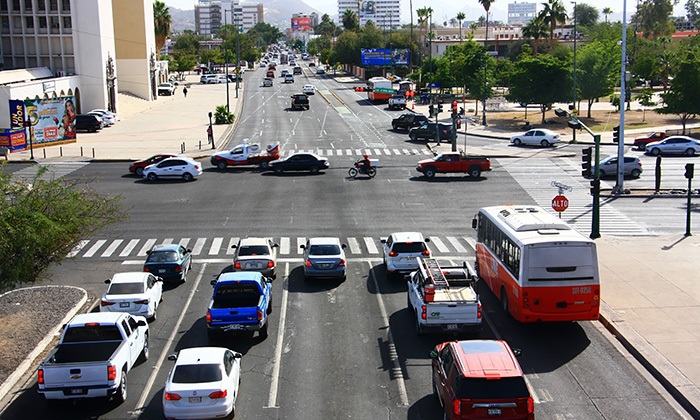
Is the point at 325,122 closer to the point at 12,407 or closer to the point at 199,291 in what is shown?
the point at 199,291

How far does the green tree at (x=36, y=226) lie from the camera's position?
16781 millimetres

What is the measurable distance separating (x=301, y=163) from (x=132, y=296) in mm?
26949

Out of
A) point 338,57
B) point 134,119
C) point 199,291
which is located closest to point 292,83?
point 338,57

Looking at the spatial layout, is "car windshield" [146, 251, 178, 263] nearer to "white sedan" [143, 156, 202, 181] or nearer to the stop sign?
the stop sign

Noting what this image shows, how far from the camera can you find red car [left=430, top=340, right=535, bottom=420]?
12430 mm

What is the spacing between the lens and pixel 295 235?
3152 centimetres

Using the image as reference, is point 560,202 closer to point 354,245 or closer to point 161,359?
point 354,245

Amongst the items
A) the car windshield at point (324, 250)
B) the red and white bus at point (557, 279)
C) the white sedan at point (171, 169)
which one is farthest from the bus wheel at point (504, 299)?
the white sedan at point (171, 169)

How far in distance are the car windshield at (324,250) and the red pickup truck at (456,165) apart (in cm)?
2124

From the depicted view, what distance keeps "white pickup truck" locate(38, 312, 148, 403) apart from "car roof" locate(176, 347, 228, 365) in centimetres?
174

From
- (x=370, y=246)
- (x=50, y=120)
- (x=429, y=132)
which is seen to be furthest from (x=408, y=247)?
(x=50, y=120)

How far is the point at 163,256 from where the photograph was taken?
24641mm

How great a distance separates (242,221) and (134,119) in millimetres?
51104

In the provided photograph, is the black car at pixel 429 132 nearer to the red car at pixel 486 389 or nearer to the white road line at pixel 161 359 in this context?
the white road line at pixel 161 359
